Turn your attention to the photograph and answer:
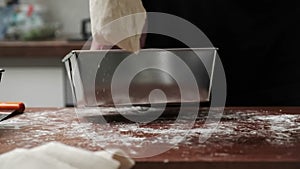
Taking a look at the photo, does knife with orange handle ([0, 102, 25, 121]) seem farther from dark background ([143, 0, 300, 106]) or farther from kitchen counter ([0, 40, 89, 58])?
kitchen counter ([0, 40, 89, 58])

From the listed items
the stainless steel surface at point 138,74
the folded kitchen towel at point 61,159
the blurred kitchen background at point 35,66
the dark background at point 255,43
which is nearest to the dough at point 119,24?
the stainless steel surface at point 138,74

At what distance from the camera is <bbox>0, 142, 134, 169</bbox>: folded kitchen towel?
55cm

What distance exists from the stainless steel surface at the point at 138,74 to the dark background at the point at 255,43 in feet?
1.09

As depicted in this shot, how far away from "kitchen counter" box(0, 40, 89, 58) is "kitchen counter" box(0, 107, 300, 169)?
0.80 meters

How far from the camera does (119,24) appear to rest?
2.45 ft

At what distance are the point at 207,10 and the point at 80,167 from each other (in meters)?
0.69

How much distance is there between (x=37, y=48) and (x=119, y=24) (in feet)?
3.33

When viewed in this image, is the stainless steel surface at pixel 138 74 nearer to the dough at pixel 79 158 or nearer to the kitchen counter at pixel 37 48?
the dough at pixel 79 158

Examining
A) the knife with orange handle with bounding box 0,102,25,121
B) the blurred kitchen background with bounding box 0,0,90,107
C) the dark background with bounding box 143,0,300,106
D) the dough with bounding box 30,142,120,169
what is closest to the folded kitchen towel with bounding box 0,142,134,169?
the dough with bounding box 30,142,120,169

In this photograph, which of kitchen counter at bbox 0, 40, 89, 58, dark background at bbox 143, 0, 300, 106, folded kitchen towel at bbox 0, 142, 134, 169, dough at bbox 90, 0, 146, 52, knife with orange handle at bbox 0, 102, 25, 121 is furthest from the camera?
kitchen counter at bbox 0, 40, 89, 58

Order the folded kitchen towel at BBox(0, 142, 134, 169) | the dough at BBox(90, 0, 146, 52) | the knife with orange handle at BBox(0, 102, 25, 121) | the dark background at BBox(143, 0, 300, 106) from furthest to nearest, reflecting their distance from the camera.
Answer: the dark background at BBox(143, 0, 300, 106), the knife with orange handle at BBox(0, 102, 25, 121), the dough at BBox(90, 0, 146, 52), the folded kitchen towel at BBox(0, 142, 134, 169)

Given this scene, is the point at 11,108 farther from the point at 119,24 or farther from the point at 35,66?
the point at 35,66

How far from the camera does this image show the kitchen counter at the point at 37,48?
1.70 meters

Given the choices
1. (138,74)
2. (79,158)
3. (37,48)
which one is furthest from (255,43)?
(37,48)
